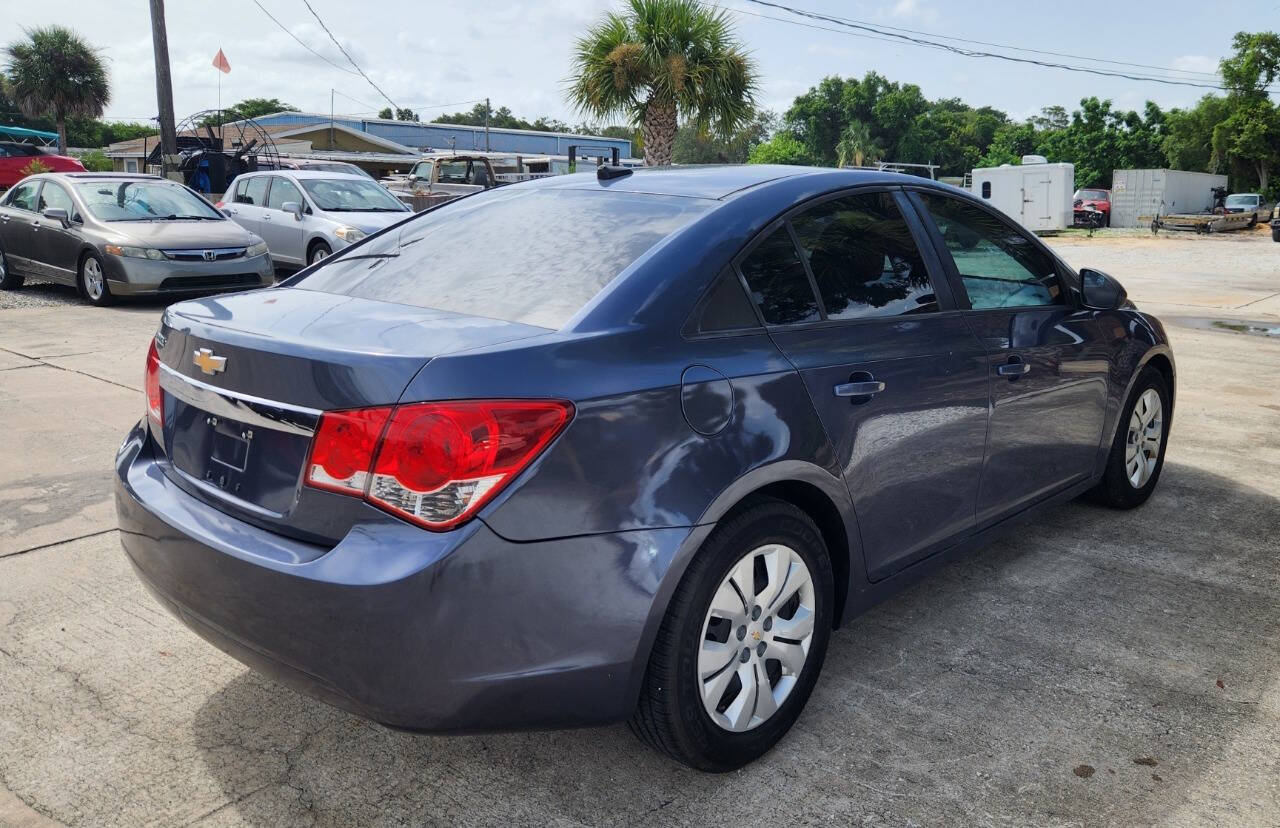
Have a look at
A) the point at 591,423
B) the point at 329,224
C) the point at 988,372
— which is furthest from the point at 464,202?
the point at 329,224

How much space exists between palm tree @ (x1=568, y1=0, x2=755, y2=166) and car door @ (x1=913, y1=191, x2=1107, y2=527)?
13.5m

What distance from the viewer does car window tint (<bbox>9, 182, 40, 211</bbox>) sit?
41.1 ft

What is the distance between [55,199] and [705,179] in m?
11.5

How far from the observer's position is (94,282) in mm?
11609

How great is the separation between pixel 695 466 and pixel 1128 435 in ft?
9.89

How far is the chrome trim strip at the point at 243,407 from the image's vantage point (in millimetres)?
2344

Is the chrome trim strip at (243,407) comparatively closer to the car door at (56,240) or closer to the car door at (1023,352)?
the car door at (1023,352)

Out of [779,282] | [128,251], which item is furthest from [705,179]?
[128,251]

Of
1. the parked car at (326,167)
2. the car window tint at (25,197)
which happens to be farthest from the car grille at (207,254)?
the parked car at (326,167)

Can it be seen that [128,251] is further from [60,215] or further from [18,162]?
[18,162]

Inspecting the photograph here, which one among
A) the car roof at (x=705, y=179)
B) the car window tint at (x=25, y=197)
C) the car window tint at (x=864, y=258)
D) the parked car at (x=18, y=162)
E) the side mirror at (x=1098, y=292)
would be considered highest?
the parked car at (x=18, y=162)

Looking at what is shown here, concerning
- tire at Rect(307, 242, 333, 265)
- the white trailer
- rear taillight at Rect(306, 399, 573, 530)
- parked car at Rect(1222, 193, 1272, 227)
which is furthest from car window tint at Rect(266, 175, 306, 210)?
parked car at Rect(1222, 193, 1272, 227)

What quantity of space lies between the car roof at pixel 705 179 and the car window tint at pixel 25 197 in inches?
448

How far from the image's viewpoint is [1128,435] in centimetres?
468
